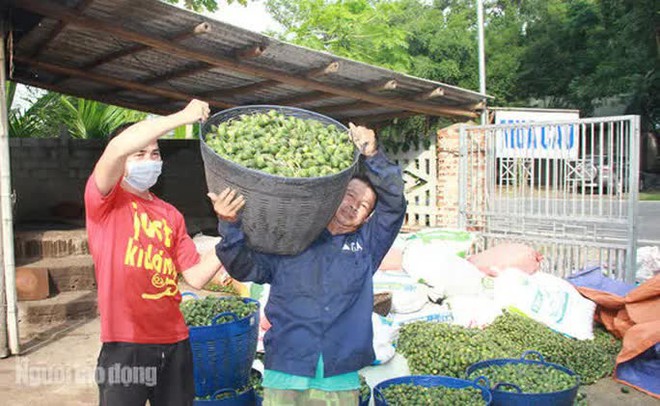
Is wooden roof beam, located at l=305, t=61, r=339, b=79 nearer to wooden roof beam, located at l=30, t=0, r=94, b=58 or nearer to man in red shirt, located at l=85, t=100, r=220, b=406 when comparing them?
wooden roof beam, located at l=30, t=0, r=94, b=58

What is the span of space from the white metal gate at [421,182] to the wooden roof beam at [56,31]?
4825 mm

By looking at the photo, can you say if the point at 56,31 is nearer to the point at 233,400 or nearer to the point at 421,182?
the point at 233,400

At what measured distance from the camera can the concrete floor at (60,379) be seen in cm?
438

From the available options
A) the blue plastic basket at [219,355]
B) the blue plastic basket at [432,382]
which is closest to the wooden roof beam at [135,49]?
the blue plastic basket at [219,355]

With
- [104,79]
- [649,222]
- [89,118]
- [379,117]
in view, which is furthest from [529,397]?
[649,222]

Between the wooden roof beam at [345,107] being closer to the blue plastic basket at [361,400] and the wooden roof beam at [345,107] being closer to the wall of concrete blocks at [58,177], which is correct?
the wall of concrete blocks at [58,177]

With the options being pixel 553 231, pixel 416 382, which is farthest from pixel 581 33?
pixel 416 382

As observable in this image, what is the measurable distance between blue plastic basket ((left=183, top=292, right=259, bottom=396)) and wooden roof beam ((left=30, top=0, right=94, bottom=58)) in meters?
2.89

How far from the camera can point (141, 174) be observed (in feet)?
8.75

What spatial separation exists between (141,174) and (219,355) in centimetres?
139

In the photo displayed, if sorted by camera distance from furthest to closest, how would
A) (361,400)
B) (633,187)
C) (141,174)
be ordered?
1. (633,187)
2. (361,400)
3. (141,174)

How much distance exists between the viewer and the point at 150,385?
2.60m

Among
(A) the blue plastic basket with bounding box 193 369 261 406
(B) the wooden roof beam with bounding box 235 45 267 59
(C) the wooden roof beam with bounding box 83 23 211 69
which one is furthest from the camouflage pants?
(B) the wooden roof beam with bounding box 235 45 267 59

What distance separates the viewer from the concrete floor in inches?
172
